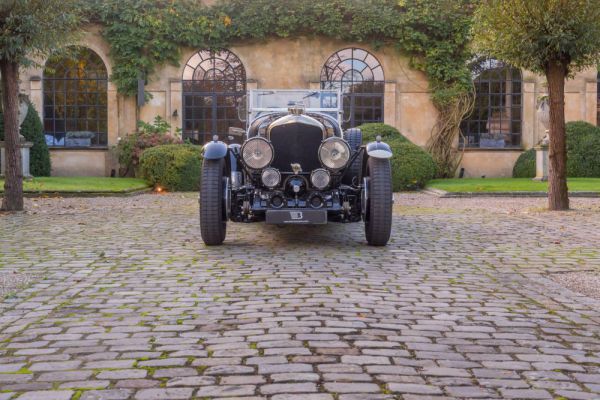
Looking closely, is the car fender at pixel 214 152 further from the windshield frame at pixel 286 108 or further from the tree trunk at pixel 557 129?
the tree trunk at pixel 557 129

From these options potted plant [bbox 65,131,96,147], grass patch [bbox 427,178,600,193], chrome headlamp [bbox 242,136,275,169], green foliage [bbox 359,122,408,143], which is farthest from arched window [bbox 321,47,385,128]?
chrome headlamp [bbox 242,136,275,169]

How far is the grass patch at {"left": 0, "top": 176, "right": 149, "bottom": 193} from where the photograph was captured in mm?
16172

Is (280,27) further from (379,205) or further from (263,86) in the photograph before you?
(379,205)

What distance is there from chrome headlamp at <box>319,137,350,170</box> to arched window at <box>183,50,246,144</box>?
1479cm

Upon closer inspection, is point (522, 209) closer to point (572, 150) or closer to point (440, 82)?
point (572, 150)

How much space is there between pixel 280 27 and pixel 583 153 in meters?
8.71

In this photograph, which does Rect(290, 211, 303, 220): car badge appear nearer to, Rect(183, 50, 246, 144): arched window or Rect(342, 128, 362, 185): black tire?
Rect(342, 128, 362, 185): black tire

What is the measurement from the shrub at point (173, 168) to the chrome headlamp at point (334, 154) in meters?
10.3

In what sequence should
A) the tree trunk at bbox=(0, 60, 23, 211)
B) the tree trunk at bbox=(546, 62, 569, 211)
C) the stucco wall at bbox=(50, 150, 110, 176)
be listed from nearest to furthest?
1. the tree trunk at bbox=(0, 60, 23, 211)
2. the tree trunk at bbox=(546, 62, 569, 211)
3. the stucco wall at bbox=(50, 150, 110, 176)

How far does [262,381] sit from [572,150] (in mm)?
18664

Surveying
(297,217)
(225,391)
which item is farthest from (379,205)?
(225,391)

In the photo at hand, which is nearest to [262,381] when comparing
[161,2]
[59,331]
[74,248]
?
[59,331]

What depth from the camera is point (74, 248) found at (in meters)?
7.95

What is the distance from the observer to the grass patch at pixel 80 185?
16172 mm
